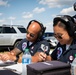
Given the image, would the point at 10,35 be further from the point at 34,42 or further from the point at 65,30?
the point at 65,30

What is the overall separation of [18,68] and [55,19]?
55 centimetres

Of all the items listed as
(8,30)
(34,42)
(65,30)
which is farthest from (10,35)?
(65,30)

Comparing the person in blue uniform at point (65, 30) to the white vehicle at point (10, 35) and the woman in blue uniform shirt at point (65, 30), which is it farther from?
the white vehicle at point (10, 35)

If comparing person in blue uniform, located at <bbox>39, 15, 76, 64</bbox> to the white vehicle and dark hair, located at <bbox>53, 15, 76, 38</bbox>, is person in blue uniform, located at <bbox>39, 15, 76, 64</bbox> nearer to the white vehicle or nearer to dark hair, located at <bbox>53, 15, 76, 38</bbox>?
dark hair, located at <bbox>53, 15, 76, 38</bbox>

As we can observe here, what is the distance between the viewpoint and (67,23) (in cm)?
211

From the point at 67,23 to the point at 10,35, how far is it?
11.4 meters

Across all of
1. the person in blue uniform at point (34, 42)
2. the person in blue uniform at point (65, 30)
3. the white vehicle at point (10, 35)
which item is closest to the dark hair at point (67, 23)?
the person in blue uniform at point (65, 30)

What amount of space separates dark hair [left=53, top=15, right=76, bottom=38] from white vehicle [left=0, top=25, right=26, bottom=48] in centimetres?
1116

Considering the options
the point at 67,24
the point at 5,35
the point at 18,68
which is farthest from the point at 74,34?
the point at 5,35

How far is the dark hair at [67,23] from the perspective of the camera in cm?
211

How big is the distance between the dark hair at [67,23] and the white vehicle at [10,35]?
439 inches

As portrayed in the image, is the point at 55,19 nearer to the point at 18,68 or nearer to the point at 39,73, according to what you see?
the point at 18,68

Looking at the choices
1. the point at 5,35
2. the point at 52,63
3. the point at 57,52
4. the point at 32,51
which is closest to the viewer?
the point at 52,63

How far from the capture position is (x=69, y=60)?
6.69 ft
